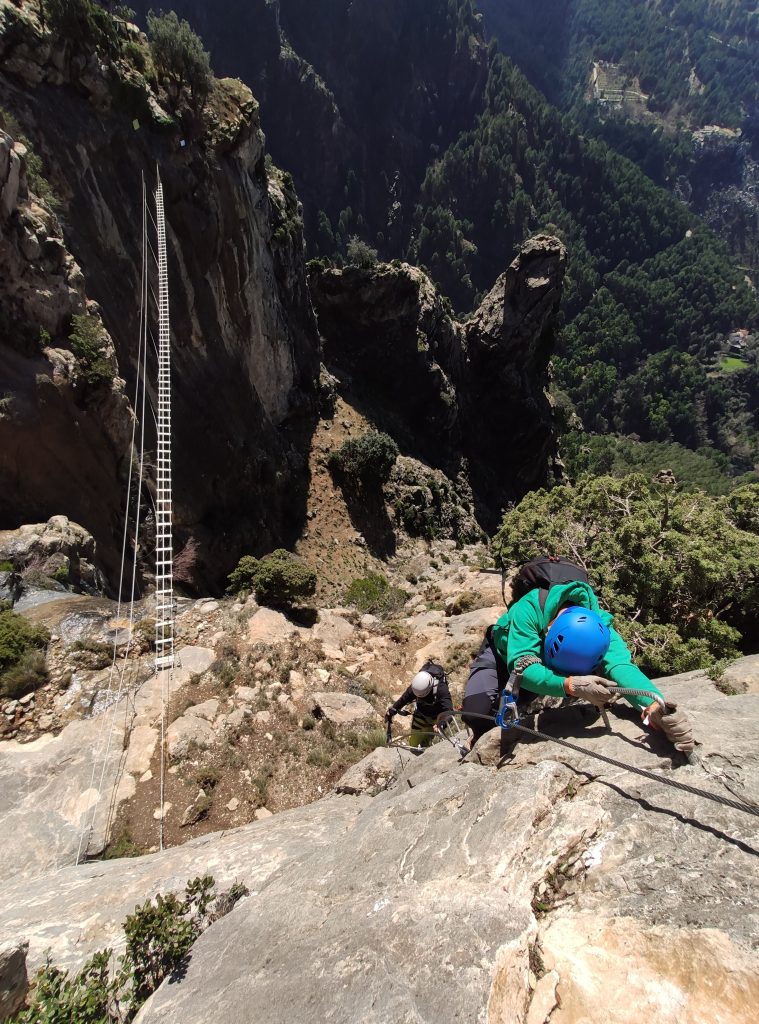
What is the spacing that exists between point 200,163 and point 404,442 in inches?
780

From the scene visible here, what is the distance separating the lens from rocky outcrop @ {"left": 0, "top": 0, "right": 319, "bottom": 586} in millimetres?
14641

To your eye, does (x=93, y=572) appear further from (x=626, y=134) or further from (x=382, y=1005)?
(x=626, y=134)

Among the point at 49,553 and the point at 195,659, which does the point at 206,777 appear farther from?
the point at 49,553

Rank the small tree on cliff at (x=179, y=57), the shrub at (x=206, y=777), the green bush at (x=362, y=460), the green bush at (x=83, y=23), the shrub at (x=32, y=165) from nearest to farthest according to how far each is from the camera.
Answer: the shrub at (x=206, y=777) < the shrub at (x=32, y=165) < the green bush at (x=83, y=23) < the small tree on cliff at (x=179, y=57) < the green bush at (x=362, y=460)

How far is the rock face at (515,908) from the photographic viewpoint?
243cm

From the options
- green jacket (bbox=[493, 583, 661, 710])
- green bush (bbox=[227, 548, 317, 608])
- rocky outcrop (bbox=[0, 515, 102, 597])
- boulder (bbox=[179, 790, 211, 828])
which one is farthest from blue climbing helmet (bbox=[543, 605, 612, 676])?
rocky outcrop (bbox=[0, 515, 102, 597])

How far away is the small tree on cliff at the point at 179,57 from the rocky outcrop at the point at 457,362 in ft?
52.4

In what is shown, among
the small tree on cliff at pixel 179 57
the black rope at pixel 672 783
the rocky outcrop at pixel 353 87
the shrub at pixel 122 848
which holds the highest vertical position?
the rocky outcrop at pixel 353 87

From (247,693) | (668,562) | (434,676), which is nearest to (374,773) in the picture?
(434,676)

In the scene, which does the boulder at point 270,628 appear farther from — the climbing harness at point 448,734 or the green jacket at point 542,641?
the green jacket at point 542,641

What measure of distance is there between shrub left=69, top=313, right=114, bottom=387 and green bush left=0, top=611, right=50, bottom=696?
7529 millimetres

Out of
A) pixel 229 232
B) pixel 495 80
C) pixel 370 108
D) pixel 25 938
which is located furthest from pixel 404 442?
pixel 495 80

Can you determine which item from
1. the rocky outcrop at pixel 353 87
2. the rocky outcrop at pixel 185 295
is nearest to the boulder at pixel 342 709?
the rocky outcrop at pixel 185 295

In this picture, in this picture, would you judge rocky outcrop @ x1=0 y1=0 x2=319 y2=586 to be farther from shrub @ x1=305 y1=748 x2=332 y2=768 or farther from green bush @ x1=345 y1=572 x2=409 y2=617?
shrub @ x1=305 y1=748 x2=332 y2=768
